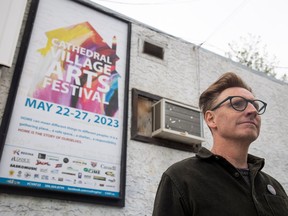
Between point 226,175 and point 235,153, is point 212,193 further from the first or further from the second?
point 235,153

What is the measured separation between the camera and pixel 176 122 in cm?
386

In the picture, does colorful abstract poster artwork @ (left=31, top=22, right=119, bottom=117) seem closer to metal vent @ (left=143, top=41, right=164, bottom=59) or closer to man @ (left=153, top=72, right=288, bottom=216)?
metal vent @ (left=143, top=41, right=164, bottom=59)

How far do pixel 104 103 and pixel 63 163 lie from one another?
0.97 metres

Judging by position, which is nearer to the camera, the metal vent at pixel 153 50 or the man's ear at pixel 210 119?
the man's ear at pixel 210 119

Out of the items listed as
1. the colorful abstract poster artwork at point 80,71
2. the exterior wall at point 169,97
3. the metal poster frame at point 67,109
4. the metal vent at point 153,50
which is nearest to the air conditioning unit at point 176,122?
the exterior wall at point 169,97

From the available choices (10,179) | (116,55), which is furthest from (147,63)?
(10,179)

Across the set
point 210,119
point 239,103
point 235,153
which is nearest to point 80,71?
point 210,119

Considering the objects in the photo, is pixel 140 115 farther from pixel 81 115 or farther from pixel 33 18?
pixel 33 18

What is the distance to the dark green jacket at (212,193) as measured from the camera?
4.29 ft

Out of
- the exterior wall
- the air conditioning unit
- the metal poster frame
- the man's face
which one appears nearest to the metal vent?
the exterior wall

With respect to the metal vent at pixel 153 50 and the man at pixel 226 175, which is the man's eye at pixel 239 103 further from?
the metal vent at pixel 153 50

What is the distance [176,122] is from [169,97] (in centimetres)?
62

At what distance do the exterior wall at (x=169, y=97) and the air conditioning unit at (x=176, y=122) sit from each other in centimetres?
24

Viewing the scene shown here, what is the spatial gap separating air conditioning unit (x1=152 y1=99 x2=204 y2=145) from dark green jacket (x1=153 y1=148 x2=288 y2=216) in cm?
217
